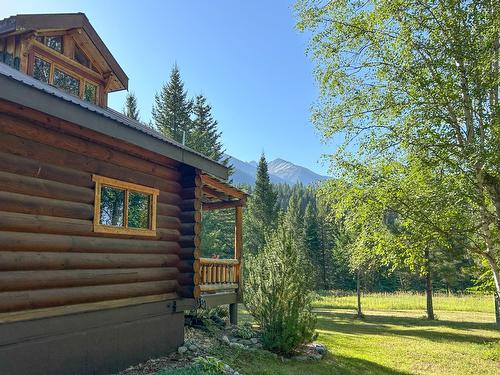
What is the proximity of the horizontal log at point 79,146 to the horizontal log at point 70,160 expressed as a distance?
0.22ft

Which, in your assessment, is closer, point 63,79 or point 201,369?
point 201,369

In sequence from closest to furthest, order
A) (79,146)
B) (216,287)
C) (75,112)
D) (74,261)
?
(75,112) → (74,261) → (79,146) → (216,287)

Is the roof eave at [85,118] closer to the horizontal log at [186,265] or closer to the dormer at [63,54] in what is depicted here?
the horizontal log at [186,265]

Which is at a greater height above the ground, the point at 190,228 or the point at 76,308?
the point at 190,228

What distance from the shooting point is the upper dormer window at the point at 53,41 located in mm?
8422

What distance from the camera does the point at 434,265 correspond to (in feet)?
79.2

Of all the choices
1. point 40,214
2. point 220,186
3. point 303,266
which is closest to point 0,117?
point 40,214

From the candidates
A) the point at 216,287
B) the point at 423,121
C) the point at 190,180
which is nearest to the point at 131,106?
the point at 216,287

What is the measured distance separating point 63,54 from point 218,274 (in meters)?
6.40

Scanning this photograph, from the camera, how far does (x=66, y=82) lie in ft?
29.3

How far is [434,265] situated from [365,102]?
1545 cm

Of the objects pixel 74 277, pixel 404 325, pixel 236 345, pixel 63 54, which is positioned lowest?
pixel 404 325

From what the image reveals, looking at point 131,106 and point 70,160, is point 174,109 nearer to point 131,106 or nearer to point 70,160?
point 131,106

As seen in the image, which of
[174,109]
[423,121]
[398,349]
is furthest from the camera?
[174,109]
